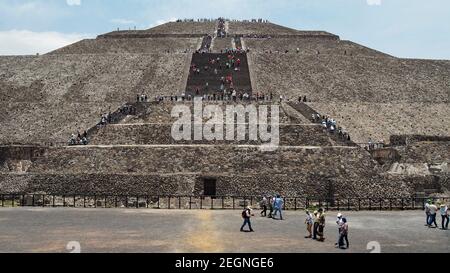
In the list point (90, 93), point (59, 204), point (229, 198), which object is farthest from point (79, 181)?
point (90, 93)

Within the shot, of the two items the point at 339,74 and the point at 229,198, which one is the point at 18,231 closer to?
the point at 229,198

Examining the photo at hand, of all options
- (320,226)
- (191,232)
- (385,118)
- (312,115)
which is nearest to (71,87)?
(312,115)

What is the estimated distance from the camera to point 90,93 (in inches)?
1841

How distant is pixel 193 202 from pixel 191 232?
308 inches

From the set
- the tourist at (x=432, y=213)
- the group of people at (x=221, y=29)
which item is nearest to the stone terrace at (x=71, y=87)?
the group of people at (x=221, y=29)

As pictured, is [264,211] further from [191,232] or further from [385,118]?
[385,118]

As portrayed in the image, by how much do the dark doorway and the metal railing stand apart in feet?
1.51

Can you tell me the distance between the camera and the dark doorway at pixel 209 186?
25.8 metres

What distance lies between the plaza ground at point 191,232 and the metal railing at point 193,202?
1543 millimetres

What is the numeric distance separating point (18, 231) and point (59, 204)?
829 cm

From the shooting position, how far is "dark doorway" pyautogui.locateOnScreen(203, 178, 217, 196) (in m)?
25.8

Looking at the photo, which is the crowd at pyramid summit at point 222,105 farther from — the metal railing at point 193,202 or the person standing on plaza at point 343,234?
the person standing on plaza at point 343,234

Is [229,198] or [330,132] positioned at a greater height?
[330,132]

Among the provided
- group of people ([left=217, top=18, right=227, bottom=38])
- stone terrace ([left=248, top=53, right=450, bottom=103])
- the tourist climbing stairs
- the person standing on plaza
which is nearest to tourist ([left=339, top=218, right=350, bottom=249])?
the person standing on plaza
